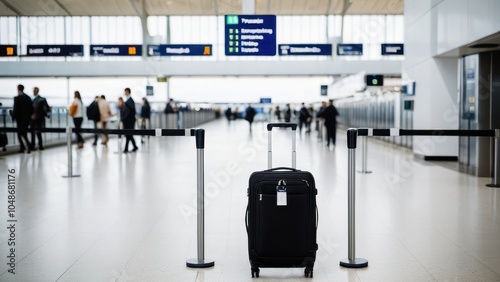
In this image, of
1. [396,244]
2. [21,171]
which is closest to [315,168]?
[21,171]

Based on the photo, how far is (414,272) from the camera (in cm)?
492

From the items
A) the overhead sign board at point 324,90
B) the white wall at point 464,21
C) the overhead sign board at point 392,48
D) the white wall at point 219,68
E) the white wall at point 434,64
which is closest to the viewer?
the white wall at point 464,21

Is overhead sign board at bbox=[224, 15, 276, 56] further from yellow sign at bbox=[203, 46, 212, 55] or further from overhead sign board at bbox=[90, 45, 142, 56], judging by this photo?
overhead sign board at bbox=[90, 45, 142, 56]

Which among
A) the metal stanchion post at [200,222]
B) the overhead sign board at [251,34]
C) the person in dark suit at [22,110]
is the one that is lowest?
the metal stanchion post at [200,222]

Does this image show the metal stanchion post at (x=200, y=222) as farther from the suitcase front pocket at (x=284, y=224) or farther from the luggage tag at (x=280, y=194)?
the luggage tag at (x=280, y=194)

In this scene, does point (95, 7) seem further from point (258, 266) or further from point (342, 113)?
point (258, 266)

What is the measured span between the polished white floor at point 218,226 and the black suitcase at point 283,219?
7.5 inches

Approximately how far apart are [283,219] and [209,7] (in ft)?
140

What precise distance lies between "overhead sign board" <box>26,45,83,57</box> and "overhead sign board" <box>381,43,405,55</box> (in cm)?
1477

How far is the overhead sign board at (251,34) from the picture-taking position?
17516mm

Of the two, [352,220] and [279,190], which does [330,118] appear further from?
[279,190]

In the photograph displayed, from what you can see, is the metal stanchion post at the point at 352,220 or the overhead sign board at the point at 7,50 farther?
the overhead sign board at the point at 7,50

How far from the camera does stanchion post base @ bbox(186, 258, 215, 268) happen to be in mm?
5074

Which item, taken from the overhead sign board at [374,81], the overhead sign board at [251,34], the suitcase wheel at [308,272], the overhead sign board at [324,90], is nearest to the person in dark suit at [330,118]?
the overhead sign board at [374,81]
